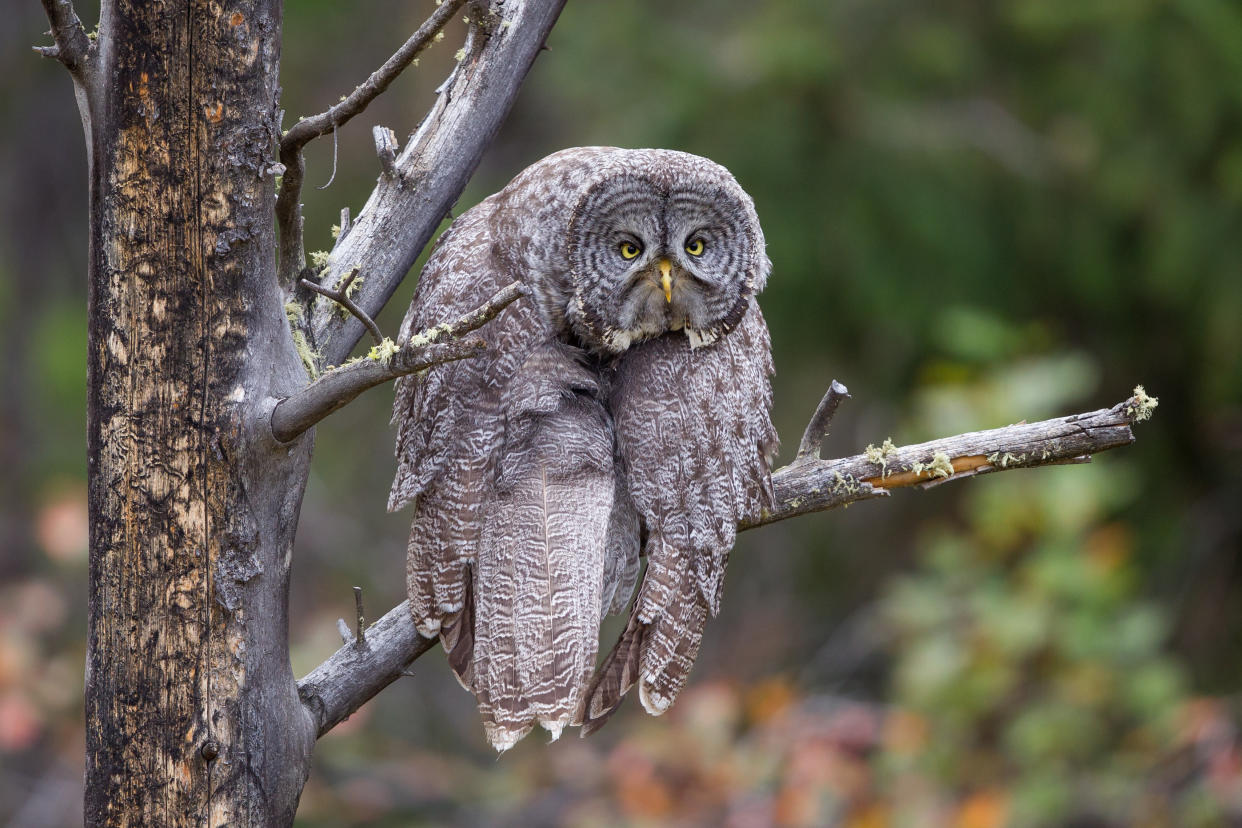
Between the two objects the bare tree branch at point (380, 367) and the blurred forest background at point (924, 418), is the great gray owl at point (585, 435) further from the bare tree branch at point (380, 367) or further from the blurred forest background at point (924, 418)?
the blurred forest background at point (924, 418)

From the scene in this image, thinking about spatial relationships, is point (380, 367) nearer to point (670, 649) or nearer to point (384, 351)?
point (384, 351)

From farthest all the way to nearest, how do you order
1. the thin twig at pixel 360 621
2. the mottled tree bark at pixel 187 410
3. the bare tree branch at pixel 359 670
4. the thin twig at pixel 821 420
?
the thin twig at pixel 821 420 < the bare tree branch at pixel 359 670 < the thin twig at pixel 360 621 < the mottled tree bark at pixel 187 410

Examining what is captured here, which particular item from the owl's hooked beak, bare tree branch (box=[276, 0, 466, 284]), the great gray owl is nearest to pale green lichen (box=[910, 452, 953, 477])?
the great gray owl

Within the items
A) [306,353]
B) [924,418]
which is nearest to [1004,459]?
[306,353]

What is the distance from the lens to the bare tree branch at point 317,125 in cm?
188

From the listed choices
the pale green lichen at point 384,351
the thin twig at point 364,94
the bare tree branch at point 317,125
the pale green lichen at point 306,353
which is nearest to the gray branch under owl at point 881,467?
the pale green lichen at point 306,353

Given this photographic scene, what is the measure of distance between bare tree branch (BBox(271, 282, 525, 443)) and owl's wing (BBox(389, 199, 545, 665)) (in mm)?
507

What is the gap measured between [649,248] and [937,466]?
0.72 m

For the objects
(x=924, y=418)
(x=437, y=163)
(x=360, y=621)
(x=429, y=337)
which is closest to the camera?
(x=429, y=337)

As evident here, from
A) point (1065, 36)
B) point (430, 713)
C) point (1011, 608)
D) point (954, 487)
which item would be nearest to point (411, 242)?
point (1011, 608)

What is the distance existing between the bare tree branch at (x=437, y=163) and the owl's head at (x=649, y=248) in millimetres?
254

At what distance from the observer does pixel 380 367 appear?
5.57ft

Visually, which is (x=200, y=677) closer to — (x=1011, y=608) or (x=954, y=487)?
(x=1011, y=608)

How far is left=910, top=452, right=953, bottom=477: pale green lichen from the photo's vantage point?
8.07 ft
